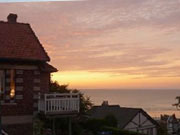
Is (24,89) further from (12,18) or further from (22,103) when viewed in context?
(12,18)

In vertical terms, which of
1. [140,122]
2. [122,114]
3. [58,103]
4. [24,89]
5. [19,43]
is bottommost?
[140,122]

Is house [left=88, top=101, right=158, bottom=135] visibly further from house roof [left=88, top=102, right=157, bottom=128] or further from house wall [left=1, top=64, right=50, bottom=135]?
house wall [left=1, top=64, right=50, bottom=135]

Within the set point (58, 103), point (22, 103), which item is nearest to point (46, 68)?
point (22, 103)

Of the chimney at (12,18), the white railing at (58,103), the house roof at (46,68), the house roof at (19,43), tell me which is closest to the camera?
the white railing at (58,103)

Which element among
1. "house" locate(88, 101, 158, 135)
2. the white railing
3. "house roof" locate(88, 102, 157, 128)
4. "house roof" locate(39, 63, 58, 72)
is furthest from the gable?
the white railing

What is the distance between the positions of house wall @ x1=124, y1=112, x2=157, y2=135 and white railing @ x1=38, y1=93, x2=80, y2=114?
1293 cm

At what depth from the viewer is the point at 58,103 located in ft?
43.3

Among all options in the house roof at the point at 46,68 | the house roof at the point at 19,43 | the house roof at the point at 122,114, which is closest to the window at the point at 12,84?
the house roof at the point at 19,43

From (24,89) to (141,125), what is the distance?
14698 millimetres

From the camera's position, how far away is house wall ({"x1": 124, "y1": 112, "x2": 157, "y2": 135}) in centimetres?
2627

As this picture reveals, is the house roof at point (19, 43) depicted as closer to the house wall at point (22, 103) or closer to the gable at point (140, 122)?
the house wall at point (22, 103)

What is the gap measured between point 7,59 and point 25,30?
2331 mm

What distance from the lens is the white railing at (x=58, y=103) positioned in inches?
513

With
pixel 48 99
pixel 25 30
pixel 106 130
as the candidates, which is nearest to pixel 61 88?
pixel 106 130
